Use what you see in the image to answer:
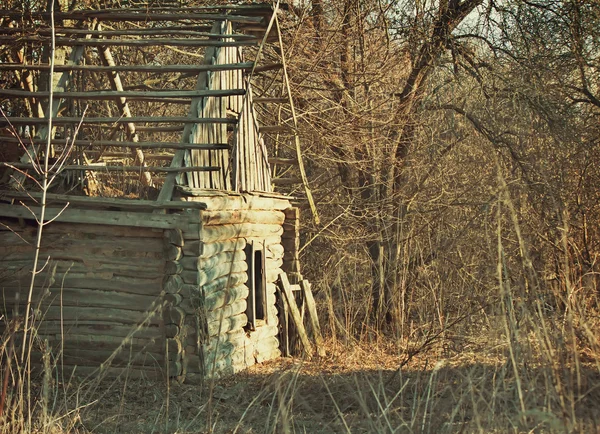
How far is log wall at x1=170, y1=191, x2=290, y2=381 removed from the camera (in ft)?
29.0

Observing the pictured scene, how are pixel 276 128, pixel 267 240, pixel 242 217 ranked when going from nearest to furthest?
pixel 242 217 → pixel 276 128 → pixel 267 240

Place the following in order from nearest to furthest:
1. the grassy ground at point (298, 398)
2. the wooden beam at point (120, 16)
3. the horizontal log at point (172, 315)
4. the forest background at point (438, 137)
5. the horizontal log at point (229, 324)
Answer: the grassy ground at point (298, 398) → the horizontal log at point (172, 315) → the horizontal log at point (229, 324) → the wooden beam at point (120, 16) → the forest background at point (438, 137)

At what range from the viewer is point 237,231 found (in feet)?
32.8

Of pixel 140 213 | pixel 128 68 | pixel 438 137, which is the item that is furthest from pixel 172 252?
pixel 438 137

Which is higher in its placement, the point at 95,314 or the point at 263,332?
the point at 95,314

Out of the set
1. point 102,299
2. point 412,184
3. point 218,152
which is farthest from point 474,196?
point 102,299

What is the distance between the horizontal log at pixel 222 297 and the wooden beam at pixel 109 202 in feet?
3.63

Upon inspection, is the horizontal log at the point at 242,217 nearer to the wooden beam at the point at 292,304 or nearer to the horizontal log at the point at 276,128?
the wooden beam at the point at 292,304

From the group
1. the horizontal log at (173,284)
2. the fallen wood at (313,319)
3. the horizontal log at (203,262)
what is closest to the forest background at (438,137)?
the fallen wood at (313,319)

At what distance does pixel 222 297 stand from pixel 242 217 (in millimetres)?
1281

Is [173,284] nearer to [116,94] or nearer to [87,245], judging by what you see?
[87,245]

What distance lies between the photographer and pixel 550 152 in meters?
13.4

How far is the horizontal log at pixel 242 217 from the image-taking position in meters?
9.06

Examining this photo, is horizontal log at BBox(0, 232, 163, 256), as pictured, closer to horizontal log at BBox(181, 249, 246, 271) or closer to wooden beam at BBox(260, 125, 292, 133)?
horizontal log at BBox(181, 249, 246, 271)
